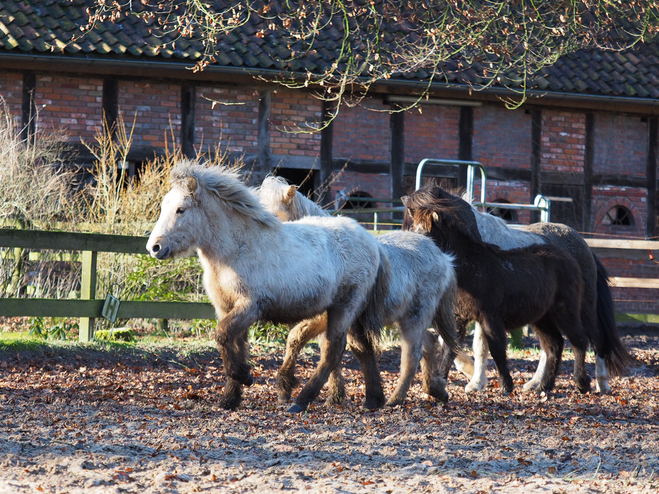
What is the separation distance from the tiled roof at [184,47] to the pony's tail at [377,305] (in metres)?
6.41

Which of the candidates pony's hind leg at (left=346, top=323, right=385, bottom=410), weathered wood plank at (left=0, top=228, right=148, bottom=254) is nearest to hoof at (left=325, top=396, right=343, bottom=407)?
pony's hind leg at (left=346, top=323, right=385, bottom=410)

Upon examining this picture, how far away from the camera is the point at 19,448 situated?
175 inches

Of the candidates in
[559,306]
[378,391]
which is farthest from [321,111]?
[378,391]

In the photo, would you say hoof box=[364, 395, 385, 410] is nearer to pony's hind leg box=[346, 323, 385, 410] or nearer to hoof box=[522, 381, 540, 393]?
pony's hind leg box=[346, 323, 385, 410]

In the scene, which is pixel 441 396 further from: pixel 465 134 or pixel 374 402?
pixel 465 134

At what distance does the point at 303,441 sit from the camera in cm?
488

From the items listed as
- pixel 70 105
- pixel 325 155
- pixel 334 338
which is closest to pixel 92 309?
pixel 334 338

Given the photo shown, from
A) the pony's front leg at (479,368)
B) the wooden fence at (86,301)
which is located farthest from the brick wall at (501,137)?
the pony's front leg at (479,368)

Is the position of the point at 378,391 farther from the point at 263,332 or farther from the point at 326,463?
the point at 263,332

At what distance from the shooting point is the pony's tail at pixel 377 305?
20.6 ft

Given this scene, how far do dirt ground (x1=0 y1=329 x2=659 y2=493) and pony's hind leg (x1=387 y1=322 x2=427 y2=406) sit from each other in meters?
0.17

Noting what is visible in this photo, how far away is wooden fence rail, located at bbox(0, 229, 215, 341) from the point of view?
27.9 feet

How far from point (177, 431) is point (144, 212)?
5.82 metres

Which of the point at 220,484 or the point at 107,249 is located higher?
the point at 107,249
